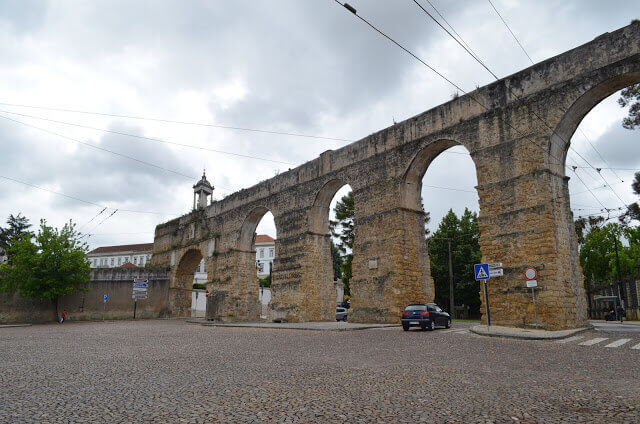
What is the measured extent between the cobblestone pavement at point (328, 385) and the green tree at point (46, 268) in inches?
883

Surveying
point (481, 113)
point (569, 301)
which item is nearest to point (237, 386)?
point (569, 301)

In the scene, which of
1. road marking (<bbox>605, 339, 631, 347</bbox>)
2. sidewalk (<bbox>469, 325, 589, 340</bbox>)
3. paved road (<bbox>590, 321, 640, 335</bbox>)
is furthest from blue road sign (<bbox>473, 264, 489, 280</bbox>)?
paved road (<bbox>590, 321, 640, 335</bbox>)

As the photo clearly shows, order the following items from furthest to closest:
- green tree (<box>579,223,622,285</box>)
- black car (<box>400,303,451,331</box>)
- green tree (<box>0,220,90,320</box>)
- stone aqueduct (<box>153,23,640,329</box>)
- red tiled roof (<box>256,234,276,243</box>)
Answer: red tiled roof (<box>256,234,276,243</box>), green tree (<box>579,223,622,285</box>), green tree (<box>0,220,90,320</box>), black car (<box>400,303,451,331</box>), stone aqueduct (<box>153,23,640,329</box>)

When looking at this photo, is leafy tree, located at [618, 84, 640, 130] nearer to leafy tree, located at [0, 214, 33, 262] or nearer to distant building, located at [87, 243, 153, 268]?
leafy tree, located at [0, 214, 33, 262]

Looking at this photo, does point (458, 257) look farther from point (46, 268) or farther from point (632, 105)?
point (46, 268)

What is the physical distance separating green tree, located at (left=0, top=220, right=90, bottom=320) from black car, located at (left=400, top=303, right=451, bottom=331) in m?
25.2

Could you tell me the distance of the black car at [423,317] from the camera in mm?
14312

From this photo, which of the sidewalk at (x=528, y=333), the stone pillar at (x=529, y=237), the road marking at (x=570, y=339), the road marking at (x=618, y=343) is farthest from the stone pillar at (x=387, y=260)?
the road marking at (x=618, y=343)

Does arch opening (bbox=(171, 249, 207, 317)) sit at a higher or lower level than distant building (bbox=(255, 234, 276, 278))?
lower

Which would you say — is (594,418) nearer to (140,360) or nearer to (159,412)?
(159,412)

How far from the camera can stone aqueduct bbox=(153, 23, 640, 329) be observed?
13.1 metres

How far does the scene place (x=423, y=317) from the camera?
14.3 meters

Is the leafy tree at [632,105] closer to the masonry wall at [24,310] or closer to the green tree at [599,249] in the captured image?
the green tree at [599,249]

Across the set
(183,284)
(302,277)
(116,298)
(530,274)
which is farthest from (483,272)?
(116,298)
